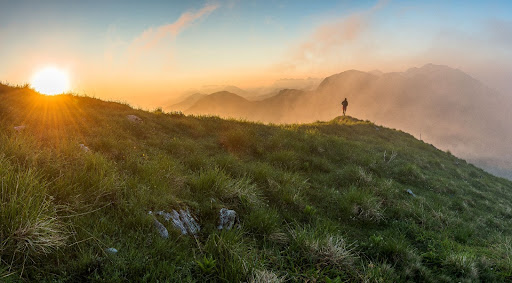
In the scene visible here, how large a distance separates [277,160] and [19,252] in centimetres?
849

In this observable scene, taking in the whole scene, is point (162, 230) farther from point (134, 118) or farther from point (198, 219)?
point (134, 118)

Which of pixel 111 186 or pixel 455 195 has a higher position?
pixel 111 186

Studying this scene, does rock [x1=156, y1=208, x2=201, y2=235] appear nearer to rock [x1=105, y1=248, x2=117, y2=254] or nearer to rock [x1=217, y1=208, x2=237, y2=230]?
rock [x1=217, y1=208, x2=237, y2=230]

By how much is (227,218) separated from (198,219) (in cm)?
60

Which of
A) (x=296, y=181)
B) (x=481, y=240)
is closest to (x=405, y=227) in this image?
(x=481, y=240)

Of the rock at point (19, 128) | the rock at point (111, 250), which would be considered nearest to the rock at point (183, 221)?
the rock at point (111, 250)

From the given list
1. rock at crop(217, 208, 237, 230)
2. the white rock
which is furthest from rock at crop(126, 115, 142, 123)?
rock at crop(217, 208, 237, 230)

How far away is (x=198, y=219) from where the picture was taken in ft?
16.9

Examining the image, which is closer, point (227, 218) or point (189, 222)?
point (189, 222)

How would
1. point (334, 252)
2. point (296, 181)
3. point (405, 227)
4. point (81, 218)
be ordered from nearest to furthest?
point (81, 218) < point (334, 252) < point (405, 227) < point (296, 181)

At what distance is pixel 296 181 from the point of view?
8.40 m

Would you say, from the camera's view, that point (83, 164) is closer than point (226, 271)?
No

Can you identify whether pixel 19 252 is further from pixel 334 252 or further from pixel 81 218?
pixel 334 252

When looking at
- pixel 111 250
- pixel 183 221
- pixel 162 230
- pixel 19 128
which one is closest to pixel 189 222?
pixel 183 221
